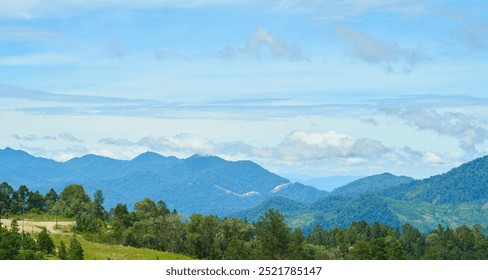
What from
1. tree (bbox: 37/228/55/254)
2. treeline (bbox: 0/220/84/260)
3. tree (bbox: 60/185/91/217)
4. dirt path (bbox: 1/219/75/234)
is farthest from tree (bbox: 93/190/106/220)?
tree (bbox: 37/228/55/254)

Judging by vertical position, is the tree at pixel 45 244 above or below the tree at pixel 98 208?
below

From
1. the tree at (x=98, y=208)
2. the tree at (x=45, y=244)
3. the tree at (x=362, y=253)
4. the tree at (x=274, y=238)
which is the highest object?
the tree at (x=98, y=208)

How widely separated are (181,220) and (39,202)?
35453 millimetres

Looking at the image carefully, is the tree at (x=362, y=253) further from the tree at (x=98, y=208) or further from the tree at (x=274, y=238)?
the tree at (x=98, y=208)

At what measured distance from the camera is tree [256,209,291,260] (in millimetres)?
113062

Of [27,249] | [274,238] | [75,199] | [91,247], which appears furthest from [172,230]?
[27,249]

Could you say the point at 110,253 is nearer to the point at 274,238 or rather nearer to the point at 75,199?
the point at 274,238

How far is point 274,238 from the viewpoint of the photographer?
113m

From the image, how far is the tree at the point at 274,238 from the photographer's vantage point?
11306 cm

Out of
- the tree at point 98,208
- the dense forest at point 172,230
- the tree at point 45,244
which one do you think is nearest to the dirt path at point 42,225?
the dense forest at point 172,230

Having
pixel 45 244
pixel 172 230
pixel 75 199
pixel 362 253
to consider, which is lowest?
pixel 362 253

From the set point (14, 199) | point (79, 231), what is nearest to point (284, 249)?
point (79, 231)

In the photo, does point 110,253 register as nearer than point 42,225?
Yes

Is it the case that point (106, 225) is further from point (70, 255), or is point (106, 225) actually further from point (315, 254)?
point (70, 255)
